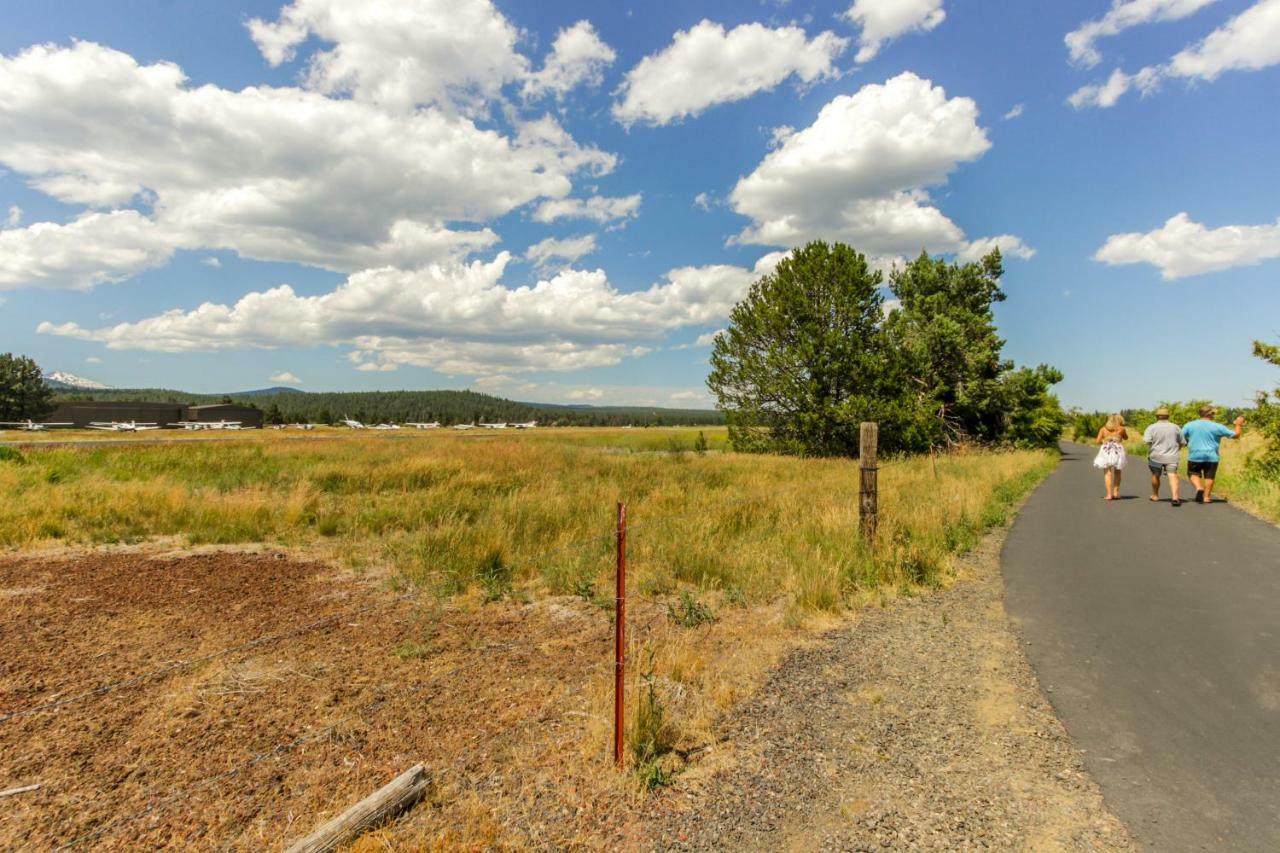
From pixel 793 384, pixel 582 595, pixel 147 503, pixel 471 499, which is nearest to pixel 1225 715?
pixel 582 595

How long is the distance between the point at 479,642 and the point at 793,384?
2122 centimetres

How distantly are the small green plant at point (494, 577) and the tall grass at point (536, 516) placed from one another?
26mm

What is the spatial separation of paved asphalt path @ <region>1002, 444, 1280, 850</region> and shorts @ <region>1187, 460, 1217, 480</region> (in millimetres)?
3076

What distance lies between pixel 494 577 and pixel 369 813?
4403 mm

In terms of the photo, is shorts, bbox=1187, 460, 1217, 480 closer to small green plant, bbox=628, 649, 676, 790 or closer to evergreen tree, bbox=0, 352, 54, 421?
small green plant, bbox=628, 649, 676, 790

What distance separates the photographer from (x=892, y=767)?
3.22 metres

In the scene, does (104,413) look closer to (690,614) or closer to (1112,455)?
(690,614)

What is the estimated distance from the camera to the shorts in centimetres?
1145

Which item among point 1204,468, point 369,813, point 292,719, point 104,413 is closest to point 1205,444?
point 1204,468

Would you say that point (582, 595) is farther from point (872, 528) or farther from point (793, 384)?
point (793, 384)

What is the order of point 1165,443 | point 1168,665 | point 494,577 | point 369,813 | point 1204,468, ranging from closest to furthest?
1. point 369,813
2. point 1168,665
3. point 494,577
4. point 1204,468
5. point 1165,443

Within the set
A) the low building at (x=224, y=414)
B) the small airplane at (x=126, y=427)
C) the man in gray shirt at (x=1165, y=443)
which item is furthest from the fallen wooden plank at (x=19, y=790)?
the low building at (x=224, y=414)

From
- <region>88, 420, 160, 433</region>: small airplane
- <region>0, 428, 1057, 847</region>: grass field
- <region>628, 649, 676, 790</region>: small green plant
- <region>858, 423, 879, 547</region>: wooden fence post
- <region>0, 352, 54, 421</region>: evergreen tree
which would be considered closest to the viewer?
<region>628, 649, 676, 790</region>: small green plant

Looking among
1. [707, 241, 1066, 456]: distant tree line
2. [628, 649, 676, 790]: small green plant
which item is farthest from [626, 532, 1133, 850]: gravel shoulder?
[707, 241, 1066, 456]: distant tree line
